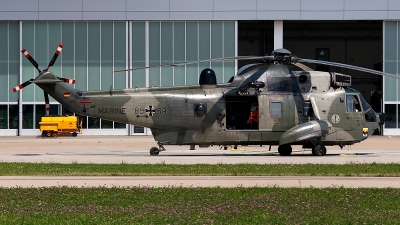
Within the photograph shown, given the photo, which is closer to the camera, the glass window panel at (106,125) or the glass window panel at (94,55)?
the glass window panel at (94,55)

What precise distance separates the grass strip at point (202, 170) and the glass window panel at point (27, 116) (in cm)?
3516

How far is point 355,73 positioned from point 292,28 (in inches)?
336

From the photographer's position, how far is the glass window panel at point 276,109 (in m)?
30.9

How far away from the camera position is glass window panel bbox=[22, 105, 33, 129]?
5819 cm

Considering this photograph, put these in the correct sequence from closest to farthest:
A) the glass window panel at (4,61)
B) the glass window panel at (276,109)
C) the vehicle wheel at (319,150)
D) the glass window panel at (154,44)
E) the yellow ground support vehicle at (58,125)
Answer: the vehicle wheel at (319,150) < the glass window panel at (276,109) < the yellow ground support vehicle at (58,125) < the glass window panel at (154,44) < the glass window panel at (4,61)

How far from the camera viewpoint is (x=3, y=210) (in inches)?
537

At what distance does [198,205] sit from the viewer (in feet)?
46.7

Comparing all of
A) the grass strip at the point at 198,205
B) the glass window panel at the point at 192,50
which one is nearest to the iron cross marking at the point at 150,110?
the grass strip at the point at 198,205

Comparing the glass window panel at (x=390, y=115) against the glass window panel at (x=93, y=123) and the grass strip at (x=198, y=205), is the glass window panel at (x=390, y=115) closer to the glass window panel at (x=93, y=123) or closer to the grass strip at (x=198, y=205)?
the glass window panel at (x=93, y=123)

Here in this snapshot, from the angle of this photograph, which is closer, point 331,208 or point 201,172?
point 331,208

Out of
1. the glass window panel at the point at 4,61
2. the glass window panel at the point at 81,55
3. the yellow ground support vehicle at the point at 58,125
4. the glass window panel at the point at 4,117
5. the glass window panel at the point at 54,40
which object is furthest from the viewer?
the glass window panel at the point at 4,117

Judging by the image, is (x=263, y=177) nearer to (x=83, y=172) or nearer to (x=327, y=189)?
(x=327, y=189)

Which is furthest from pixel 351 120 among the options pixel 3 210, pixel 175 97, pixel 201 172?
pixel 3 210

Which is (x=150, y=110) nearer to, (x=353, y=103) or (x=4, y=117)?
(x=353, y=103)
